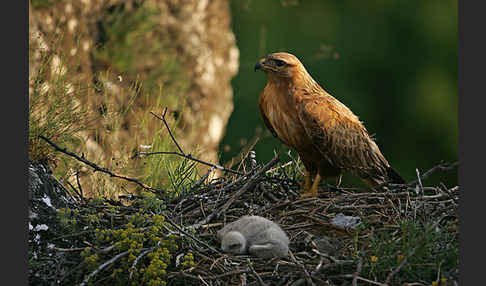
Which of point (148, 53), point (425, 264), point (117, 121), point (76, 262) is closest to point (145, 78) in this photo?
point (148, 53)

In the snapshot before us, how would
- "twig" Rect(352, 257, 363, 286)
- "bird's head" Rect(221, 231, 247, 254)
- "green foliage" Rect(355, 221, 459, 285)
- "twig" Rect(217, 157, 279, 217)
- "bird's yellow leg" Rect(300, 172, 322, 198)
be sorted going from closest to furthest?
"twig" Rect(352, 257, 363, 286), "green foliage" Rect(355, 221, 459, 285), "bird's head" Rect(221, 231, 247, 254), "twig" Rect(217, 157, 279, 217), "bird's yellow leg" Rect(300, 172, 322, 198)

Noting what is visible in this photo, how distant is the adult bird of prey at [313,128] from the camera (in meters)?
3.92

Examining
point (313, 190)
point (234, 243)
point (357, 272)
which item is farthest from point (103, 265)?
point (313, 190)

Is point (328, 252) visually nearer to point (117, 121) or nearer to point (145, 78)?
point (117, 121)

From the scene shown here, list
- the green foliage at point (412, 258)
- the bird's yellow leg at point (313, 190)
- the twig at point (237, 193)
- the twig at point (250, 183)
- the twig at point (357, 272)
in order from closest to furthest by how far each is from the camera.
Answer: the twig at point (357, 272) < the green foliage at point (412, 258) < the twig at point (237, 193) < the twig at point (250, 183) < the bird's yellow leg at point (313, 190)

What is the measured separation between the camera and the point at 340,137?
3.97 meters

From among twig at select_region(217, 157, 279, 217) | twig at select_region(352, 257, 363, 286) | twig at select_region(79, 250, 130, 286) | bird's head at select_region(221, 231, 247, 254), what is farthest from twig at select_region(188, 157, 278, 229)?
twig at select_region(352, 257, 363, 286)

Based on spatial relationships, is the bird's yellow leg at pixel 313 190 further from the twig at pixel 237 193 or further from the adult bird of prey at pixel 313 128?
the twig at pixel 237 193

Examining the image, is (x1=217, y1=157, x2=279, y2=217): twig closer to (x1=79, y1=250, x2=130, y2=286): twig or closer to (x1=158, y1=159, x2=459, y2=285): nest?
(x1=158, y1=159, x2=459, y2=285): nest

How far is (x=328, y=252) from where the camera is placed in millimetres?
3064

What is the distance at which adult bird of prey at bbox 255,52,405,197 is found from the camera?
3.92 meters

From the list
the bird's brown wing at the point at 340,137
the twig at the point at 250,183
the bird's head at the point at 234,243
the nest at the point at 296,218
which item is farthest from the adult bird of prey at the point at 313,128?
the bird's head at the point at 234,243

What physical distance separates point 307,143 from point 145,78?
256cm

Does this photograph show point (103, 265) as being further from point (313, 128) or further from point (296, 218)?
point (313, 128)
